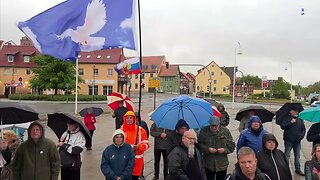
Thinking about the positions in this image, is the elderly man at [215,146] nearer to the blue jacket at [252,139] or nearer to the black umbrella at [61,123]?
the blue jacket at [252,139]

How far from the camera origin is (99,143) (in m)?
14.0

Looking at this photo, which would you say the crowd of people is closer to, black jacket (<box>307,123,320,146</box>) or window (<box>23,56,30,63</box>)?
black jacket (<box>307,123,320,146</box>)

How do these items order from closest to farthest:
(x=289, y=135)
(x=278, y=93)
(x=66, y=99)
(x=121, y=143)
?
(x=121, y=143), (x=289, y=135), (x=66, y=99), (x=278, y=93)

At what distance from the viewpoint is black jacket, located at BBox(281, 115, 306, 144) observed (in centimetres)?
890

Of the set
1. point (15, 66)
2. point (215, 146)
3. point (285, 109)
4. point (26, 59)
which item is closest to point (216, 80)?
point (26, 59)

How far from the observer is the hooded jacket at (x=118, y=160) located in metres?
5.66

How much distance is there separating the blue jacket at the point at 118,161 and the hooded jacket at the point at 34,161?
78 cm

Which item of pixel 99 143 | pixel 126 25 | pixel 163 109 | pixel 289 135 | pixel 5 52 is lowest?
pixel 99 143

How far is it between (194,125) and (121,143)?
1474mm

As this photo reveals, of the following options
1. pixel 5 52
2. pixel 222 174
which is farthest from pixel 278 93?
pixel 222 174

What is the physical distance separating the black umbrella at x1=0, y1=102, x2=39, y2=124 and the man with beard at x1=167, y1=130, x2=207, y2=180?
2786 mm

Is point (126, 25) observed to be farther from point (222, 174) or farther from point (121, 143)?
point (222, 174)

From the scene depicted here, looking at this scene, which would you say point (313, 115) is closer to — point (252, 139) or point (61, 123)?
point (252, 139)

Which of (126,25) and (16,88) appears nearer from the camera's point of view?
(126,25)
